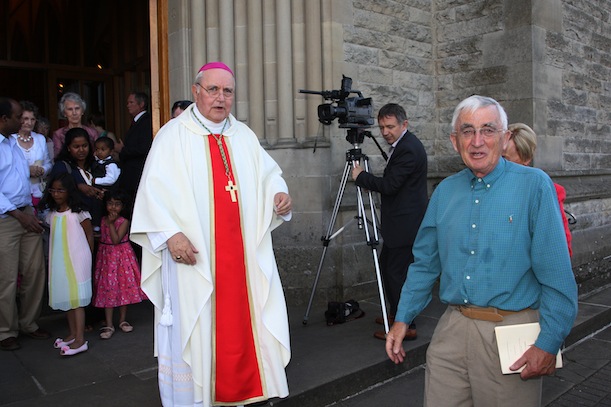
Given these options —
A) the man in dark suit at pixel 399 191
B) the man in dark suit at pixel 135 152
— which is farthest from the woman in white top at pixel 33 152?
the man in dark suit at pixel 399 191

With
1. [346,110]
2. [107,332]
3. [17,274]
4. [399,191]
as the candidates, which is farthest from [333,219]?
[17,274]

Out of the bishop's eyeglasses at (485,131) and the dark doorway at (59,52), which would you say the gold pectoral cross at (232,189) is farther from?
the dark doorway at (59,52)

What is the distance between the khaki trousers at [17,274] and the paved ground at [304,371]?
0.61 feet

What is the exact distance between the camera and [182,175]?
133 inches

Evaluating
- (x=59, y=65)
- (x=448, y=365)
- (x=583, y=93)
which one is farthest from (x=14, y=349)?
(x=583, y=93)

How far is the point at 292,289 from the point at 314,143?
4.97 ft

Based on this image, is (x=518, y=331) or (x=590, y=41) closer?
(x=518, y=331)

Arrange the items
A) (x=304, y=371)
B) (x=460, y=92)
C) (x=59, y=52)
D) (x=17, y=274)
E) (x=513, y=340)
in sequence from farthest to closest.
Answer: (x=59, y=52) < (x=460, y=92) < (x=17, y=274) < (x=304, y=371) < (x=513, y=340)

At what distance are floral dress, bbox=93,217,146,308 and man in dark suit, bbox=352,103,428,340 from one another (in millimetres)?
2101

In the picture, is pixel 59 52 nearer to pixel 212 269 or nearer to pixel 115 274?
pixel 115 274

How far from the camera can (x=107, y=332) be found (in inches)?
197

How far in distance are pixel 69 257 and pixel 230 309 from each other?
1.94m

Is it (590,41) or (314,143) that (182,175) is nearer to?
(314,143)

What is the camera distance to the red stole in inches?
132
